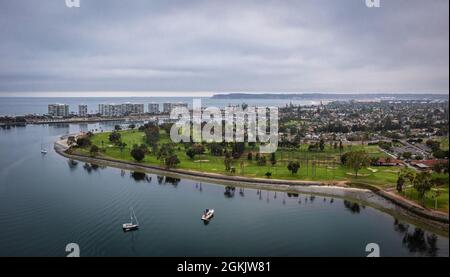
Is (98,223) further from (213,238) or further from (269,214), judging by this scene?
(269,214)

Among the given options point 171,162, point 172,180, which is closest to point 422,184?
point 172,180

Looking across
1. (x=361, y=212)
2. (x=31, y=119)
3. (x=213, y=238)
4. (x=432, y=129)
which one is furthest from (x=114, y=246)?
(x=31, y=119)

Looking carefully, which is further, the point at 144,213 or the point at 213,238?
the point at 144,213

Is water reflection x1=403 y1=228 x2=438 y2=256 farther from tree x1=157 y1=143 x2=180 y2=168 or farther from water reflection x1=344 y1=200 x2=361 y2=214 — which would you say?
tree x1=157 y1=143 x2=180 y2=168

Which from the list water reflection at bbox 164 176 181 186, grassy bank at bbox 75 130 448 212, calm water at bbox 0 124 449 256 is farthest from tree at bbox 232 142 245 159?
calm water at bbox 0 124 449 256

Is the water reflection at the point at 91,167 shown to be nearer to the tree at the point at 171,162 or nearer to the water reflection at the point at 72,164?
the water reflection at the point at 72,164

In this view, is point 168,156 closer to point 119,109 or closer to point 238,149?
point 238,149
